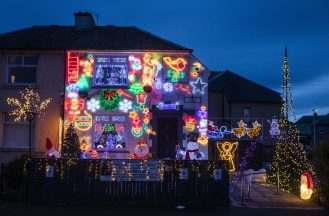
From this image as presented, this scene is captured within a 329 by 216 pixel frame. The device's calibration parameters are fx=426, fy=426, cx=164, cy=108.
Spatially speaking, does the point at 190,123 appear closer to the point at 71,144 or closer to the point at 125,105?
the point at 125,105

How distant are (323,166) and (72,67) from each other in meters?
11.4

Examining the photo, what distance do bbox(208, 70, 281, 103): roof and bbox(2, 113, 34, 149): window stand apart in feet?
64.8

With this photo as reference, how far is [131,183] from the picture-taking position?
12266mm

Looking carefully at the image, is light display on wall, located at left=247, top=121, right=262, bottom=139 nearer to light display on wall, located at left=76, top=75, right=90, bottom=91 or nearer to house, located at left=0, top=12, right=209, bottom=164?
house, located at left=0, top=12, right=209, bottom=164

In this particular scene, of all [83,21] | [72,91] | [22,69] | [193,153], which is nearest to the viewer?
[193,153]

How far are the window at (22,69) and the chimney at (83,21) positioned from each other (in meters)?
3.19

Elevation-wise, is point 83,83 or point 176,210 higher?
point 83,83

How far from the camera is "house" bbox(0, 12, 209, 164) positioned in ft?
60.8

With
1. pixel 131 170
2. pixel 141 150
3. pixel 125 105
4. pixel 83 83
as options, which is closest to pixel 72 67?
pixel 83 83

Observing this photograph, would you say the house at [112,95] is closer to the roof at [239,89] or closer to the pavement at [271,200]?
the pavement at [271,200]

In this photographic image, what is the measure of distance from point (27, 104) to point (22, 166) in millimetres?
5443

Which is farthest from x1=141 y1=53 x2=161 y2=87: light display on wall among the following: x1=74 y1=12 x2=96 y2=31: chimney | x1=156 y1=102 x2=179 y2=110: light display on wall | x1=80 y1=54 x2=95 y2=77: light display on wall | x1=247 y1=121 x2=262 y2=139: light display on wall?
x1=247 y1=121 x2=262 y2=139: light display on wall

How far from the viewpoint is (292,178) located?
17766 millimetres

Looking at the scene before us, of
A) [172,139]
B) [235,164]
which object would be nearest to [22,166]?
[172,139]
